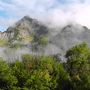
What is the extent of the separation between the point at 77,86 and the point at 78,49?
2983 centimetres

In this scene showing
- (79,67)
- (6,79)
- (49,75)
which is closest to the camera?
(6,79)

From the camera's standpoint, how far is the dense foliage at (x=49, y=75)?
12975cm

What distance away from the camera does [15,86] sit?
132 meters

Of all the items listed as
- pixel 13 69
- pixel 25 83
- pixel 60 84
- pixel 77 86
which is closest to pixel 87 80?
pixel 77 86

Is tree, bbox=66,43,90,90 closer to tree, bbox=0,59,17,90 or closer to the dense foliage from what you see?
the dense foliage

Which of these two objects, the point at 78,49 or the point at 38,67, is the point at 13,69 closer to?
the point at 38,67

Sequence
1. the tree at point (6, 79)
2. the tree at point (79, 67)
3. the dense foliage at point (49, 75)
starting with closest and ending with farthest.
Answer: the tree at point (79, 67) → the dense foliage at point (49, 75) → the tree at point (6, 79)

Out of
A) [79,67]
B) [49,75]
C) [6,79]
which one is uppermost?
[79,67]

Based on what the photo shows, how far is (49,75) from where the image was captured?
448 feet

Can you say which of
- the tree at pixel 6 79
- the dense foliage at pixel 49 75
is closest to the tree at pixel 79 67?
the dense foliage at pixel 49 75

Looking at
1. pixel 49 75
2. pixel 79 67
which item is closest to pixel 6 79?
pixel 49 75

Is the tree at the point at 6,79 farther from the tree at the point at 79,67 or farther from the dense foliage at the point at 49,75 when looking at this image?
the tree at the point at 79,67

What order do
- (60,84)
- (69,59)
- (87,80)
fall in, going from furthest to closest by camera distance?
(69,59) < (60,84) < (87,80)

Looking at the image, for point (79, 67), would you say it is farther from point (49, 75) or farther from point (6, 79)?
point (6, 79)
